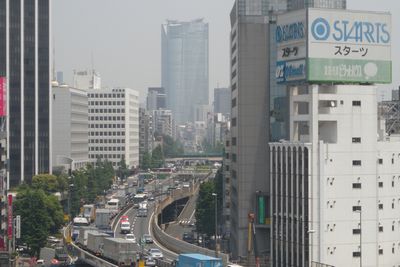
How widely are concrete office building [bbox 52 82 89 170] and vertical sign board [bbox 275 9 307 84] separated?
318 feet

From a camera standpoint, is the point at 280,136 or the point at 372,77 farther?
the point at 280,136

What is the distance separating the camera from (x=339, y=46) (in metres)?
69.9

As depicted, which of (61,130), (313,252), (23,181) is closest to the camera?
(313,252)

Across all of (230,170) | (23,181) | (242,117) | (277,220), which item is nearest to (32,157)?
(23,181)

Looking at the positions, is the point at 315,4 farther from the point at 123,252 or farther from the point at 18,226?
the point at 18,226

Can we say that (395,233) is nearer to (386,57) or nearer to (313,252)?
(313,252)

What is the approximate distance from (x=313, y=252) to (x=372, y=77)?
1342 cm

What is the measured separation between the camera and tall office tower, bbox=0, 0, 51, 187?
138875 mm

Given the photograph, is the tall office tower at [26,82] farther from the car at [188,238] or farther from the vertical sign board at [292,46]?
the vertical sign board at [292,46]

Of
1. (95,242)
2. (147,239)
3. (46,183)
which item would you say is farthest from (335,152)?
(46,183)

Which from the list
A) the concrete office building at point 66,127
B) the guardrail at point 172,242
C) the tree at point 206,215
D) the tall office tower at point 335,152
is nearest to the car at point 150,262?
the guardrail at point 172,242

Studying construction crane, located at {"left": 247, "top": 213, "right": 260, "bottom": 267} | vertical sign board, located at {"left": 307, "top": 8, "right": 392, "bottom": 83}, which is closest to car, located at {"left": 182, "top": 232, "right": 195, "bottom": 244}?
construction crane, located at {"left": 247, "top": 213, "right": 260, "bottom": 267}

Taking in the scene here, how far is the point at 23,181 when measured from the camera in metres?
135

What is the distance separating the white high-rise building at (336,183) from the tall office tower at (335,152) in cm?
7
